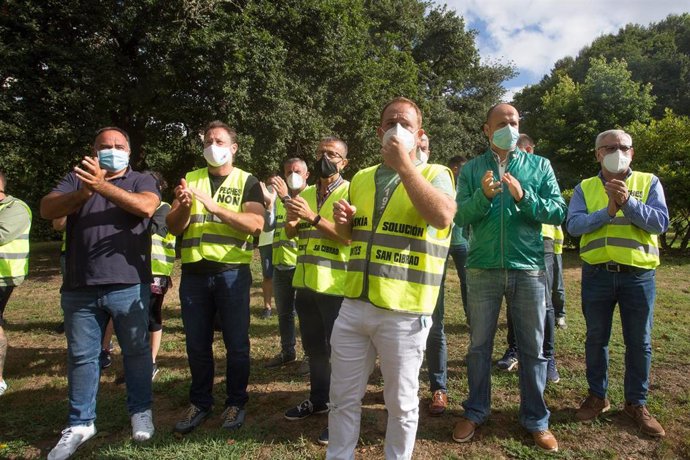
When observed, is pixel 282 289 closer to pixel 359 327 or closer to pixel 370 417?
pixel 370 417

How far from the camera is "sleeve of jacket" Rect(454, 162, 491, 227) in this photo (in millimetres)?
3096

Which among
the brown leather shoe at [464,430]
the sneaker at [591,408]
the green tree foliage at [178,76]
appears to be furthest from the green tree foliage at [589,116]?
the brown leather shoe at [464,430]

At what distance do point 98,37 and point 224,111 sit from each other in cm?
414

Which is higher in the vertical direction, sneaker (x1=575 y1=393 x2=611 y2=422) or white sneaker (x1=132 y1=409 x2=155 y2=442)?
sneaker (x1=575 y1=393 x2=611 y2=422)

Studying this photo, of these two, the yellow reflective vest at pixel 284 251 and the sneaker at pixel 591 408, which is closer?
the sneaker at pixel 591 408

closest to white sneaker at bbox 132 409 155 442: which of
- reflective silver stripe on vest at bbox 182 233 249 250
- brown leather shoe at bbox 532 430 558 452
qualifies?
reflective silver stripe on vest at bbox 182 233 249 250

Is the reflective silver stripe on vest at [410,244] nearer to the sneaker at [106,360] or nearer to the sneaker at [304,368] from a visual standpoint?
the sneaker at [304,368]

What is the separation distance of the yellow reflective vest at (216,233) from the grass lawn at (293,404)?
143cm

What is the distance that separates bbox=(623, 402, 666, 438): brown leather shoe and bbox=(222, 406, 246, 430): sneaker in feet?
10.6

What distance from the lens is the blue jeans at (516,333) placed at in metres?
3.16

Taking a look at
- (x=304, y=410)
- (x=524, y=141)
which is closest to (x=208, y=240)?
(x=304, y=410)

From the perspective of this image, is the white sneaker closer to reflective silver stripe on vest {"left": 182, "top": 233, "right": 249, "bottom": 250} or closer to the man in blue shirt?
the man in blue shirt

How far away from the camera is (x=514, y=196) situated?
3.00 metres

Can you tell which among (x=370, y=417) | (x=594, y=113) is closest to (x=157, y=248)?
(x=370, y=417)
